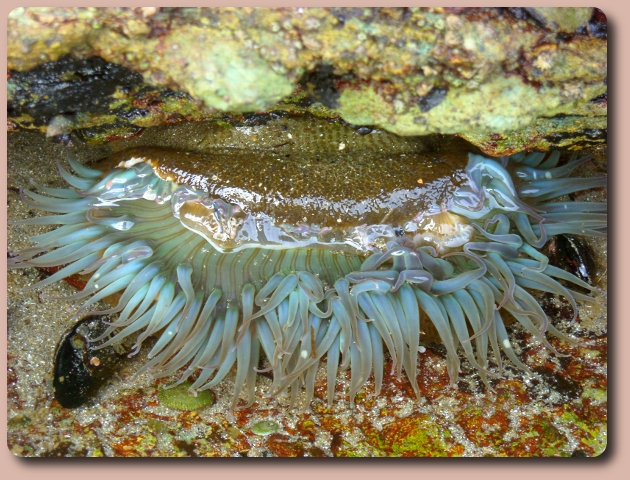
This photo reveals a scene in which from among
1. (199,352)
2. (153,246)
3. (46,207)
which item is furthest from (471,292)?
(46,207)

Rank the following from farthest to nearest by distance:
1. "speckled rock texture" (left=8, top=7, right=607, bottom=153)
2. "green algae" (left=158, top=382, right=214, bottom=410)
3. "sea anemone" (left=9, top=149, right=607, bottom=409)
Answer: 1. "green algae" (left=158, top=382, right=214, bottom=410)
2. "sea anemone" (left=9, top=149, right=607, bottom=409)
3. "speckled rock texture" (left=8, top=7, right=607, bottom=153)

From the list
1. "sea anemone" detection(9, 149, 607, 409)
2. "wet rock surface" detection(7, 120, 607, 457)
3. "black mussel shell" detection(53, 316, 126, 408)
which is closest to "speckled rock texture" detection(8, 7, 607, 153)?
"sea anemone" detection(9, 149, 607, 409)

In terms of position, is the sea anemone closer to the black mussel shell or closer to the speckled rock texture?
the black mussel shell

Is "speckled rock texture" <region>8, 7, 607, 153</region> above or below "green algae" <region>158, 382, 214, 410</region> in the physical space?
above

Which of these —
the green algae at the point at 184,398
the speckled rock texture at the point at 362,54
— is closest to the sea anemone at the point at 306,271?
the green algae at the point at 184,398

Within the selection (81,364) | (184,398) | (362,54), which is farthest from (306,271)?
(81,364)

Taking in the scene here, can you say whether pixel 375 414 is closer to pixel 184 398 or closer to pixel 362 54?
pixel 184 398
